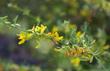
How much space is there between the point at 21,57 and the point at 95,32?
71 centimetres

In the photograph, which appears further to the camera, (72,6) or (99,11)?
(72,6)

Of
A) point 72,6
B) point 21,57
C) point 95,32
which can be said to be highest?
point 72,6

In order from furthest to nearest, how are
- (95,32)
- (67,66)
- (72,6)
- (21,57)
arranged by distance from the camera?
(21,57)
(72,6)
(95,32)
(67,66)

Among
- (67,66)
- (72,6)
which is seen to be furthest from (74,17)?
(67,66)

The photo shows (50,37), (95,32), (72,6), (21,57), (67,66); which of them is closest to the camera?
(50,37)

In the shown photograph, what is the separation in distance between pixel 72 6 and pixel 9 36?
65 centimetres

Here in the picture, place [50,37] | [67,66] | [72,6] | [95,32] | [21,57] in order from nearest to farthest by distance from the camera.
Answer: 1. [50,37]
2. [67,66]
3. [95,32]
4. [72,6]
5. [21,57]

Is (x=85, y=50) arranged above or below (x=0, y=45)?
above

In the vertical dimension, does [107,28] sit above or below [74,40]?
below

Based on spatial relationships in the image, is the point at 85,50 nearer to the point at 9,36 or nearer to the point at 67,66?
the point at 67,66

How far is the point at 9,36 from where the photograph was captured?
2936 mm

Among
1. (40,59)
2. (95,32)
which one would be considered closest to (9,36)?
(40,59)

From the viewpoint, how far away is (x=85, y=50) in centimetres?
136

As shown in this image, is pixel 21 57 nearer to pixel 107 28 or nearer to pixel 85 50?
pixel 107 28
